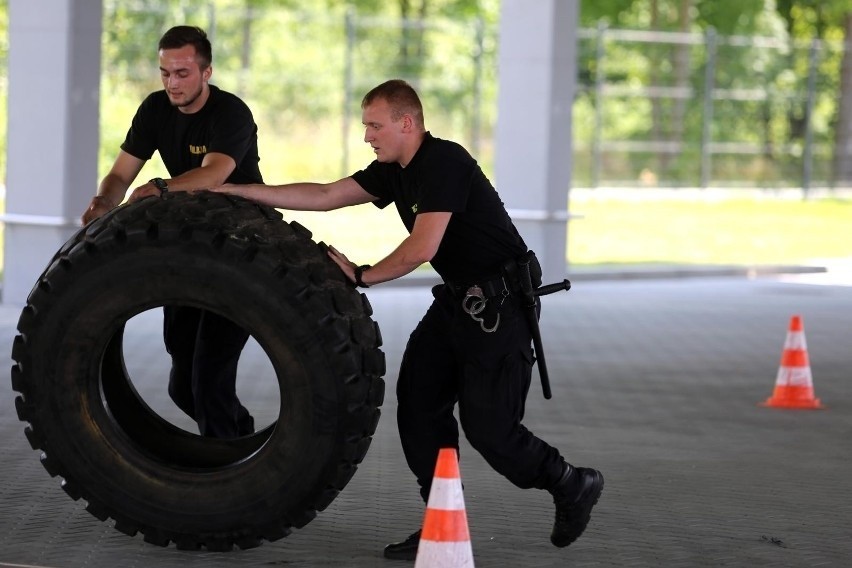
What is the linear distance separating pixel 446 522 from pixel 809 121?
2811 cm

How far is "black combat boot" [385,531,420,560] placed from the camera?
5.89m

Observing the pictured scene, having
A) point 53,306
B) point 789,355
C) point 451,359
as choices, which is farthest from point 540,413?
point 53,306

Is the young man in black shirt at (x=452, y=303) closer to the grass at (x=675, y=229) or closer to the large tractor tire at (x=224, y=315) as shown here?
the large tractor tire at (x=224, y=315)

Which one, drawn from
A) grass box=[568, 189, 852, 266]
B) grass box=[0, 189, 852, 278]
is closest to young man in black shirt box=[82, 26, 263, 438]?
grass box=[568, 189, 852, 266]

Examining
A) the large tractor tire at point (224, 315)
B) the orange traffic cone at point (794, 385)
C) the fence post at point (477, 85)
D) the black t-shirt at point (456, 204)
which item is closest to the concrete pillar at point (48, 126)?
the orange traffic cone at point (794, 385)

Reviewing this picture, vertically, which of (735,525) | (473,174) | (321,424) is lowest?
(735,525)

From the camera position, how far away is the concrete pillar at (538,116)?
1555 centimetres

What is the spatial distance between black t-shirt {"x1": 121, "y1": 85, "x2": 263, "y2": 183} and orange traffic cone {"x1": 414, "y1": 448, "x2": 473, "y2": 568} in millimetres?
1842

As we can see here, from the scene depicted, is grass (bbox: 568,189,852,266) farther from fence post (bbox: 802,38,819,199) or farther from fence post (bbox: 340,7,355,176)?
fence post (bbox: 340,7,355,176)

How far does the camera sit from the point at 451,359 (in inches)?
237

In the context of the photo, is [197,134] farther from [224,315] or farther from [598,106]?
[598,106]

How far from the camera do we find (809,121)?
3209 centimetres

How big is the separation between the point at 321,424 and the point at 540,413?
12.3 feet

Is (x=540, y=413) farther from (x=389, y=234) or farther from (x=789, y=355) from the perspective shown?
(x=389, y=234)
